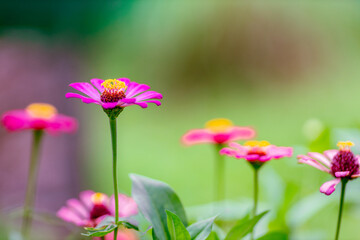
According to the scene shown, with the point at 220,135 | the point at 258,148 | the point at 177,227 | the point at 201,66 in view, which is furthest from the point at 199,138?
the point at 201,66

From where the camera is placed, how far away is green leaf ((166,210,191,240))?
364 millimetres

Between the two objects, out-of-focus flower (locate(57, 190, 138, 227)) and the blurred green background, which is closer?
out-of-focus flower (locate(57, 190, 138, 227))

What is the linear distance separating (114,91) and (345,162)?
23cm

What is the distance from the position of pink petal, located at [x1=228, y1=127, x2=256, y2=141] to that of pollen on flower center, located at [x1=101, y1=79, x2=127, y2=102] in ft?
0.87

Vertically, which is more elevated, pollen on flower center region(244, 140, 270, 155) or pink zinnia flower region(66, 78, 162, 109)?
pink zinnia flower region(66, 78, 162, 109)

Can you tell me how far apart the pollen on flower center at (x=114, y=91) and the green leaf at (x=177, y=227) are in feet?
0.37

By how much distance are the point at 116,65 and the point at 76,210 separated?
228cm

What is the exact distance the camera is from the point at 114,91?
40cm

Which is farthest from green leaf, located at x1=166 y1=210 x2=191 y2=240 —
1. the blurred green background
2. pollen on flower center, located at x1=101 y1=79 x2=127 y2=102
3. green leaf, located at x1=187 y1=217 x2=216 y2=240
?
the blurred green background

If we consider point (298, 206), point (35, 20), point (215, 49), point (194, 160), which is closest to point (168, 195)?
point (298, 206)

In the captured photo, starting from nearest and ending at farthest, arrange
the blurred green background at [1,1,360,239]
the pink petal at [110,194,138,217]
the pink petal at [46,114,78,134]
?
the pink petal at [110,194,138,217] < the pink petal at [46,114,78,134] < the blurred green background at [1,1,360,239]

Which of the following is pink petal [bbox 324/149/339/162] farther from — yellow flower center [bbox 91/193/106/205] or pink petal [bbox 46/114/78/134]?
pink petal [bbox 46/114/78/134]

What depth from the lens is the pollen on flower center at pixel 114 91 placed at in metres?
0.39

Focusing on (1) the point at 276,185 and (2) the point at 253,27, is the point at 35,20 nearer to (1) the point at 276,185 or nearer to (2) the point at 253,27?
(2) the point at 253,27
